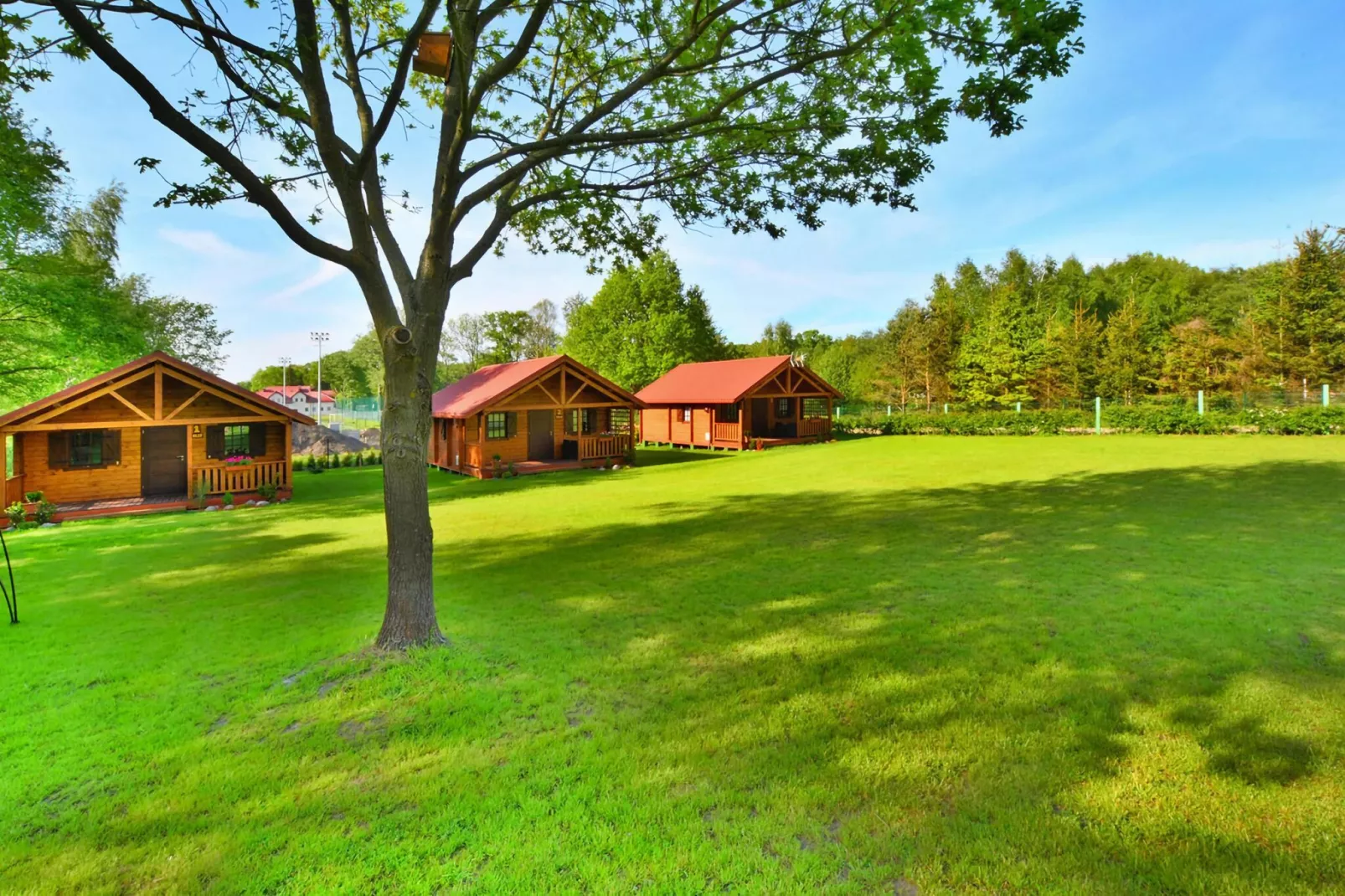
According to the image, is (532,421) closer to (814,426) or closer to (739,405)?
(739,405)

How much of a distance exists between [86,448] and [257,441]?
3.82 metres

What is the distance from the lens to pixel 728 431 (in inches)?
1211

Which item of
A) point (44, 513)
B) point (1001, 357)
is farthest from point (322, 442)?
point (1001, 357)

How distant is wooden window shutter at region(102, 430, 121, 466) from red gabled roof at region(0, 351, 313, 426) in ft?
4.83

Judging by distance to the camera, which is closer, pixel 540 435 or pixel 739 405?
pixel 540 435

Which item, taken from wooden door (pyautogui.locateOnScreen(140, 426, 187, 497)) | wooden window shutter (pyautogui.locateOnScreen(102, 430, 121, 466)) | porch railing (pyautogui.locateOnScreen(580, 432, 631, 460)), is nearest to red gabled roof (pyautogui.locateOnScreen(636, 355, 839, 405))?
porch railing (pyautogui.locateOnScreen(580, 432, 631, 460))

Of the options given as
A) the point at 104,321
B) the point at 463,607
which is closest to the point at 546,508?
the point at 463,607

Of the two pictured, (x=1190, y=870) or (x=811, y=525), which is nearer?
(x=1190, y=870)

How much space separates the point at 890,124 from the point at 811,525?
7200mm

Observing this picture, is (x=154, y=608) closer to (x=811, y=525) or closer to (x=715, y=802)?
(x=715, y=802)

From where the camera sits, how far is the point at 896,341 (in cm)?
5453

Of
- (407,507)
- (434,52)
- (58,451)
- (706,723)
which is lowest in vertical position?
(706,723)

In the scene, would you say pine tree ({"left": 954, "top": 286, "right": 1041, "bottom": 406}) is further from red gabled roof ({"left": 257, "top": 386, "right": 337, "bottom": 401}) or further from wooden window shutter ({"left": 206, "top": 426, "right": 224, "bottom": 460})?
red gabled roof ({"left": 257, "top": 386, "right": 337, "bottom": 401})

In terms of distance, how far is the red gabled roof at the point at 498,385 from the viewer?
2105 centimetres
